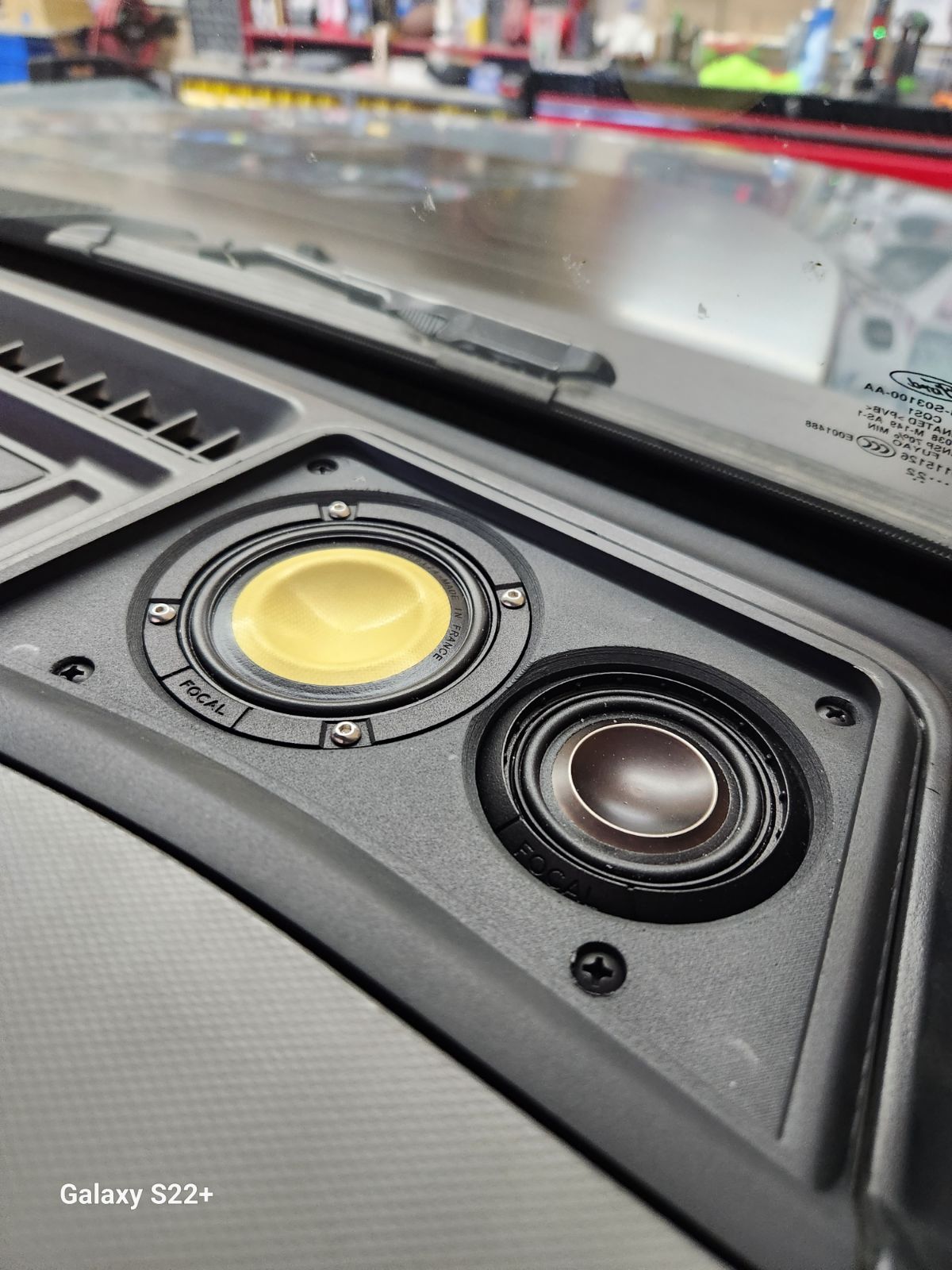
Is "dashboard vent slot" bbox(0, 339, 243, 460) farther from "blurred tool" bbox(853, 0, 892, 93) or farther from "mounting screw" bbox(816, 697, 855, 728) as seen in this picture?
"blurred tool" bbox(853, 0, 892, 93)

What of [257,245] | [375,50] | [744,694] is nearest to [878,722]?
[744,694]

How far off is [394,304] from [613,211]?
1.41 ft

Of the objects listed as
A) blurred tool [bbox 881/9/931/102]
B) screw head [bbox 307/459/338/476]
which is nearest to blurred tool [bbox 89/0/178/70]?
screw head [bbox 307/459/338/476]

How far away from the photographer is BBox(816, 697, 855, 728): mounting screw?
0.61 metres

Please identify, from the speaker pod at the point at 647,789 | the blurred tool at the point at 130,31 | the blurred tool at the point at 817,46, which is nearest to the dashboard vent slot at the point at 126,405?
the speaker pod at the point at 647,789

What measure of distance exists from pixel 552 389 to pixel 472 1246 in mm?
700

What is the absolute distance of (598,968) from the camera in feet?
1.53

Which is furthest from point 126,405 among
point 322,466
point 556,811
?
point 556,811

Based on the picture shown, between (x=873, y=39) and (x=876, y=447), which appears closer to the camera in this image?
(x=876, y=447)

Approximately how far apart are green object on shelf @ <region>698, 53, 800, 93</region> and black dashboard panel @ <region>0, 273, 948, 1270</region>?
0.65 m

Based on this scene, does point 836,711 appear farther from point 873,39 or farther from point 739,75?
point 873,39

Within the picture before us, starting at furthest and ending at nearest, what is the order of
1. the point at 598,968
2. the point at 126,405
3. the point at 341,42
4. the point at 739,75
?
the point at 341,42, the point at 739,75, the point at 126,405, the point at 598,968


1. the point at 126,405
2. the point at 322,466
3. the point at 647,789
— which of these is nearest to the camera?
the point at 647,789

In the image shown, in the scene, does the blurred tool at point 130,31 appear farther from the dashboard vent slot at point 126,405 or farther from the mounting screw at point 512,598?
the mounting screw at point 512,598
